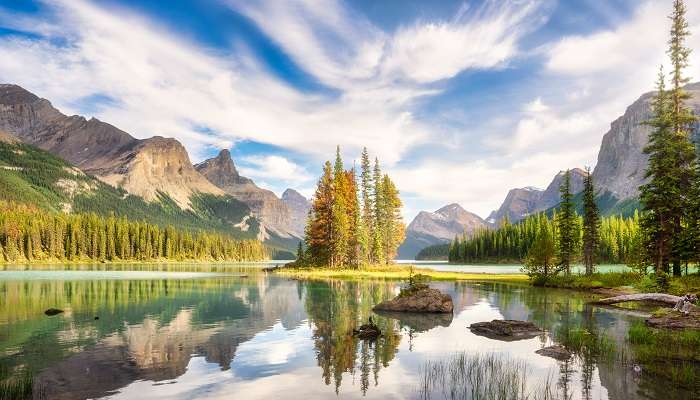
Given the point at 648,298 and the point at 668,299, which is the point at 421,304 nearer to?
the point at 648,298

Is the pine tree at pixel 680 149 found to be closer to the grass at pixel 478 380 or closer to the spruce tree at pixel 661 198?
the spruce tree at pixel 661 198

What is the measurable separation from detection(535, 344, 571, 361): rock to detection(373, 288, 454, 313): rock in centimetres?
1450

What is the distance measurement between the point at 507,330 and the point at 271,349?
13.4m

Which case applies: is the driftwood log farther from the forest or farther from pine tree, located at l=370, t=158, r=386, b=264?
the forest

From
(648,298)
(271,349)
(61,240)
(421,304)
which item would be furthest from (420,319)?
(61,240)

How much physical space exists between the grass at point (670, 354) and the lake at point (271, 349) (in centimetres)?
80

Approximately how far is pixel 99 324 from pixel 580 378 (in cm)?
2737

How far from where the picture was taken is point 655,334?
23.8 meters

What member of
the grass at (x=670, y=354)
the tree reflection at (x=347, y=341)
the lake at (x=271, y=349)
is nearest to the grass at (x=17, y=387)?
the lake at (x=271, y=349)

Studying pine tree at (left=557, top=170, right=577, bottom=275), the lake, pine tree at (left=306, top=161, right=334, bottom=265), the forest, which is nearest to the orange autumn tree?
pine tree at (left=306, top=161, right=334, bottom=265)

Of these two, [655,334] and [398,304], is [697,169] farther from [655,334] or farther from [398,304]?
[398,304]

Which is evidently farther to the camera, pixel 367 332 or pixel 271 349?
pixel 367 332

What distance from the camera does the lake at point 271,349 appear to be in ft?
49.4

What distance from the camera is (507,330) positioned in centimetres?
2561
